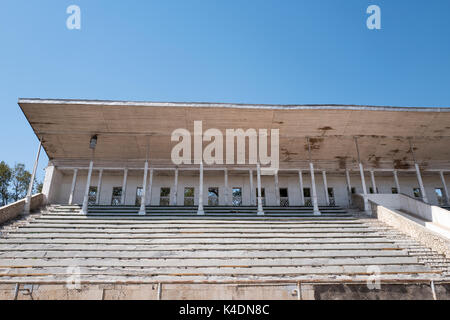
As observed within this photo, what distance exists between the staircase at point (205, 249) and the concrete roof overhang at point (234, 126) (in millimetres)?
4206

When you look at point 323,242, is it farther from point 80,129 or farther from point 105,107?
point 80,129

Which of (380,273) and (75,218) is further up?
(75,218)

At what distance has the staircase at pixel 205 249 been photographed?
7859 mm

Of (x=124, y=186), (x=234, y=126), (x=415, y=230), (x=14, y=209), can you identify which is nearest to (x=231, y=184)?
(x=234, y=126)

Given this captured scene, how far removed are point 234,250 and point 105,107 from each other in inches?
343

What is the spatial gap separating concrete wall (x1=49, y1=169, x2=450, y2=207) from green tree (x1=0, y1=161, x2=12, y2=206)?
20065 mm

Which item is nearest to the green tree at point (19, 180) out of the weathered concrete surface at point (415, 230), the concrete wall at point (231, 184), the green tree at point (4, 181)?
the green tree at point (4, 181)

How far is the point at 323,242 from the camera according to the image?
9945mm

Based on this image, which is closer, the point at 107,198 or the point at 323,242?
the point at 323,242

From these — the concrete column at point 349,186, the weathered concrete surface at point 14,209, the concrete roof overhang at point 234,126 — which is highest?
the concrete roof overhang at point 234,126

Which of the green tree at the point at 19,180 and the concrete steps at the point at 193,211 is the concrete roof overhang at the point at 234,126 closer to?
the concrete steps at the point at 193,211

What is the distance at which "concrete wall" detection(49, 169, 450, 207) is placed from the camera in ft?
57.9

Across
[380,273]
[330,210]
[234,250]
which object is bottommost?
[380,273]
